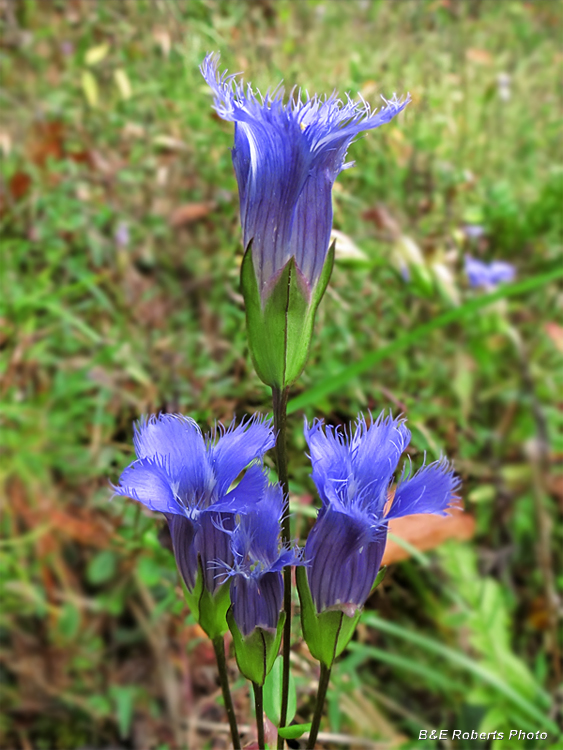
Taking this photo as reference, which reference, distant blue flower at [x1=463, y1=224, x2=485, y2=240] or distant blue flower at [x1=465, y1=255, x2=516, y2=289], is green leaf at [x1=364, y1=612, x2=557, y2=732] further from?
distant blue flower at [x1=463, y1=224, x2=485, y2=240]

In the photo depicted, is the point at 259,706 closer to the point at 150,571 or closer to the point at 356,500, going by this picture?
the point at 356,500

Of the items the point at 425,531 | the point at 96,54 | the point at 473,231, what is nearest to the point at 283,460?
the point at 425,531

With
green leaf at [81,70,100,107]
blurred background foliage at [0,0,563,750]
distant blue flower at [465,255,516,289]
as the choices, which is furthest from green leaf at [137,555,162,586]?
green leaf at [81,70,100,107]

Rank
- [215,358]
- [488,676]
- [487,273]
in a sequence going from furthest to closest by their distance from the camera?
[487,273], [215,358], [488,676]

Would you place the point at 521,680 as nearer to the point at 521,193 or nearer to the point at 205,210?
the point at 205,210

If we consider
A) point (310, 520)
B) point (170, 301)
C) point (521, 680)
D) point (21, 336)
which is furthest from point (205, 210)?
point (521, 680)

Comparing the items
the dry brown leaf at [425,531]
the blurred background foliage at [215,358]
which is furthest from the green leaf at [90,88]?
the dry brown leaf at [425,531]

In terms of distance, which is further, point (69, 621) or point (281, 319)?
point (69, 621)
